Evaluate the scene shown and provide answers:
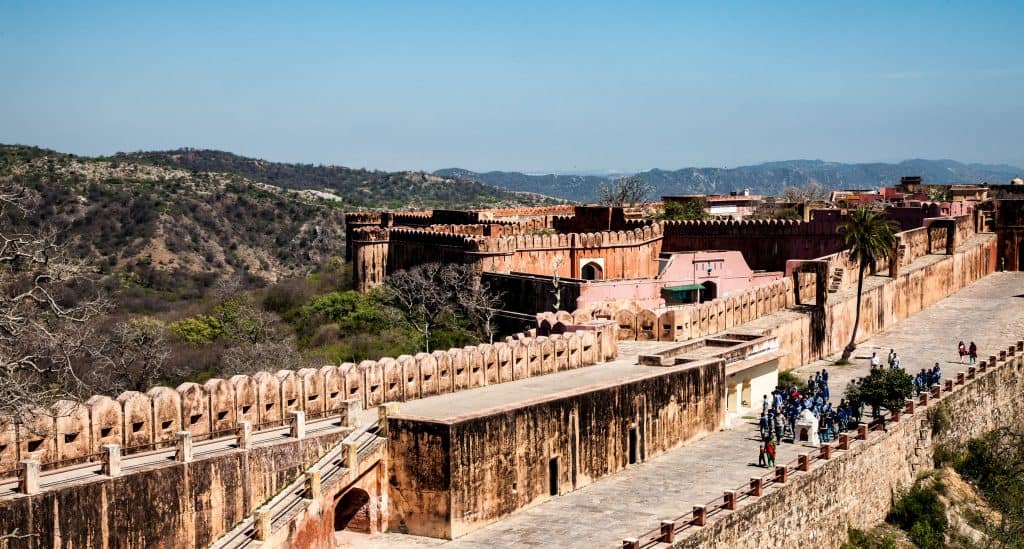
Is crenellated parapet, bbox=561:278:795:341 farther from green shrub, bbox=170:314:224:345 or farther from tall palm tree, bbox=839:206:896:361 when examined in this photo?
green shrub, bbox=170:314:224:345

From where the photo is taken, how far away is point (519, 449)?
19.2 metres

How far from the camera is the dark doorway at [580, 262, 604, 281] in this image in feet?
131

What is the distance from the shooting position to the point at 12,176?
65312mm

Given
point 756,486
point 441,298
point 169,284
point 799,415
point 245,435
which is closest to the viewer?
point 245,435

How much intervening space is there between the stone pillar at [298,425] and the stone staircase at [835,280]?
22774 millimetres

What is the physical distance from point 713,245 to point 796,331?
1556 centimetres

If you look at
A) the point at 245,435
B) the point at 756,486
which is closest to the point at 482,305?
the point at 756,486

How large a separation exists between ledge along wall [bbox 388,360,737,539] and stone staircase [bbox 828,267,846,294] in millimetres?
15191

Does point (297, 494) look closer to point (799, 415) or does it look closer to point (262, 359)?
point (799, 415)

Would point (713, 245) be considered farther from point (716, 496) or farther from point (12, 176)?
point (12, 176)

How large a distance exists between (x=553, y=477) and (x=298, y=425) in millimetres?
4366

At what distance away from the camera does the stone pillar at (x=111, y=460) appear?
15094 mm

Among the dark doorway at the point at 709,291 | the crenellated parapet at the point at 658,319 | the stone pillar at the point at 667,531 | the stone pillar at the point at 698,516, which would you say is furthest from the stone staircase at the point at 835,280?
the stone pillar at the point at 667,531

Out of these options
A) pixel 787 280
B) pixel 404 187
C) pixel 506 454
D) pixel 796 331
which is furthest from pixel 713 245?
pixel 404 187
